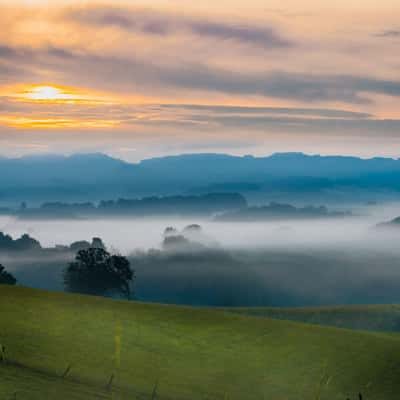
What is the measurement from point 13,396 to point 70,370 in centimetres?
927

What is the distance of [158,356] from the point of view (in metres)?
35.8

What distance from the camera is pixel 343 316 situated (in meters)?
66.6

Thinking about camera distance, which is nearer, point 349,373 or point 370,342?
point 349,373

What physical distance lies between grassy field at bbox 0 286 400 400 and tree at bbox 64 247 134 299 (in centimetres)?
7034

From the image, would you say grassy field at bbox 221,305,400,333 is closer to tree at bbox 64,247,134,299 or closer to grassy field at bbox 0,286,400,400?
grassy field at bbox 0,286,400,400

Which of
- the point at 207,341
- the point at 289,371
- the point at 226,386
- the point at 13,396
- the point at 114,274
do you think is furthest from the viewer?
the point at 114,274

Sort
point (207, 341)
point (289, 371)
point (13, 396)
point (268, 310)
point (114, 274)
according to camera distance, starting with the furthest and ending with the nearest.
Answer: point (114, 274), point (268, 310), point (207, 341), point (289, 371), point (13, 396)

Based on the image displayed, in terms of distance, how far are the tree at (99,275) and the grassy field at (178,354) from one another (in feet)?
231

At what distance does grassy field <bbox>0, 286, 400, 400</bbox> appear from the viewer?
31.1m

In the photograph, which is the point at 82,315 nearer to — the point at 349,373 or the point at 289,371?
the point at 289,371

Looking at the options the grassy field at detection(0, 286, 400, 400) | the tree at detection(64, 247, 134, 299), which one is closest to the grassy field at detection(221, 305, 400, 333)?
the grassy field at detection(0, 286, 400, 400)

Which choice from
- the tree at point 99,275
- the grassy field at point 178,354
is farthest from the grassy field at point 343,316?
the tree at point 99,275

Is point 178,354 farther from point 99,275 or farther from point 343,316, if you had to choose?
point 99,275

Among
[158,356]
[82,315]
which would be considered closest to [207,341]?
[158,356]
